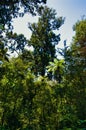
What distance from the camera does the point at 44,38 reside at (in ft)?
144

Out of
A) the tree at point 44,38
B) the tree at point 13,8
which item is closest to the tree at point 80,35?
the tree at point 44,38

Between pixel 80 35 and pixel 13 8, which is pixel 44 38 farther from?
pixel 13 8

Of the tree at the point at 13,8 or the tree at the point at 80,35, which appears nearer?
the tree at the point at 13,8

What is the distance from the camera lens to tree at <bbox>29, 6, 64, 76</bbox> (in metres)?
43.0

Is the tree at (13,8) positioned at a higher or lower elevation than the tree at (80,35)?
lower

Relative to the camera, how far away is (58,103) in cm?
1599

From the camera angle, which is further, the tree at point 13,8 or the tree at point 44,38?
the tree at point 44,38

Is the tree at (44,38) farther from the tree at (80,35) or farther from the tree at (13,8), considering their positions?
the tree at (13,8)

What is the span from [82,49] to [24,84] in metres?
23.1

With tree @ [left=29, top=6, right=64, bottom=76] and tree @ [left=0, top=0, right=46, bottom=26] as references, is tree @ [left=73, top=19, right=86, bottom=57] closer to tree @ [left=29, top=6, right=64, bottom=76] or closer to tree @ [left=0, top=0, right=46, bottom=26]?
tree @ [left=29, top=6, right=64, bottom=76]

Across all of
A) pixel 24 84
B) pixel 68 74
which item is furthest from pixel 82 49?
pixel 24 84

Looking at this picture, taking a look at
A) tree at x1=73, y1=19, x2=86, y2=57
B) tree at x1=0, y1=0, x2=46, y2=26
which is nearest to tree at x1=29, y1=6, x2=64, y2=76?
tree at x1=73, y1=19, x2=86, y2=57

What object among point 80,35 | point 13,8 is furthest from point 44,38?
point 13,8

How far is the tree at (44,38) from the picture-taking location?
1694 inches
